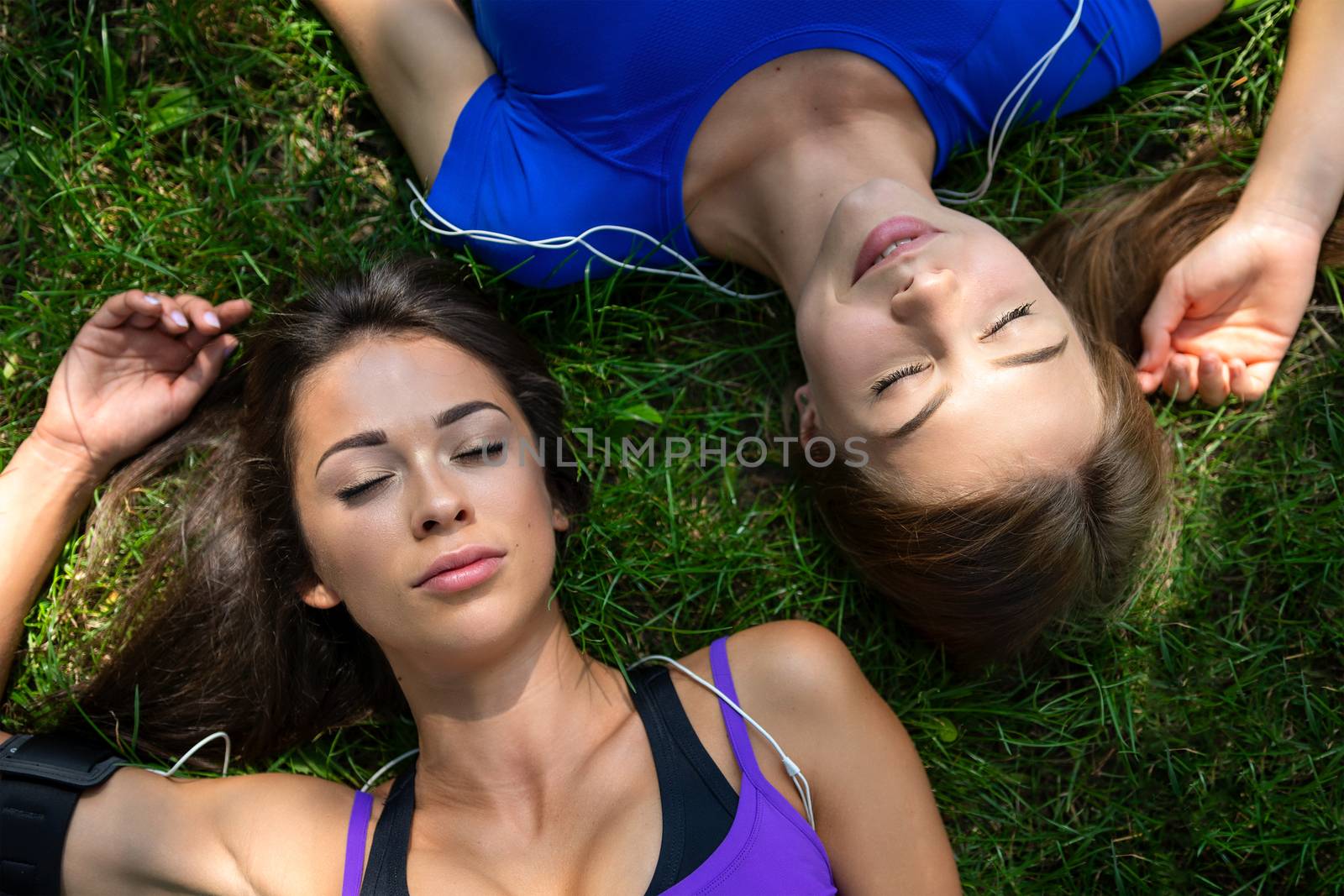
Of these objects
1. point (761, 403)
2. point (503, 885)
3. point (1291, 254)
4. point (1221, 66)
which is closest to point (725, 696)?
point (503, 885)

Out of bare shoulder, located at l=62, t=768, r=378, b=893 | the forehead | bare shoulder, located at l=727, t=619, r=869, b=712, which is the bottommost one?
bare shoulder, located at l=62, t=768, r=378, b=893

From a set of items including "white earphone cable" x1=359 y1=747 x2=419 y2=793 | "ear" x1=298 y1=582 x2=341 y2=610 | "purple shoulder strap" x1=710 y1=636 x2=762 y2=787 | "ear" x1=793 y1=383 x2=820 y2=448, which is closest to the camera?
"purple shoulder strap" x1=710 y1=636 x2=762 y2=787

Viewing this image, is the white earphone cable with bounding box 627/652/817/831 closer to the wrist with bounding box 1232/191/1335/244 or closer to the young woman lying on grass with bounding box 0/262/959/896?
the young woman lying on grass with bounding box 0/262/959/896

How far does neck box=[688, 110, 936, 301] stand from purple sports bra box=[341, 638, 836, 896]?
1.42 m

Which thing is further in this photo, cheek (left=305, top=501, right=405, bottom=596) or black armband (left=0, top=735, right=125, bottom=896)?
black armband (left=0, top=735, right=125, bottom=896)

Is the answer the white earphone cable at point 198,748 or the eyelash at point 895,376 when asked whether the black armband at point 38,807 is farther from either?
the eyelash at point 895,376

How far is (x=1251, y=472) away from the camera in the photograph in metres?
3.46

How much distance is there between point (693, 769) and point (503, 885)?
2.04 feet

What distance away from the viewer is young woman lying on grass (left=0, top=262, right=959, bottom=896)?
275cm

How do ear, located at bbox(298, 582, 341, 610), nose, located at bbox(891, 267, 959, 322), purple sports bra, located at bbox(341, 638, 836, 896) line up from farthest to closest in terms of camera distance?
ear, located at bbox(298, 582, 341, 610) < purple sports bra, located at bbox(341, 638, 836, 896) < nose, located at bbox(891, 267, 959, 322)

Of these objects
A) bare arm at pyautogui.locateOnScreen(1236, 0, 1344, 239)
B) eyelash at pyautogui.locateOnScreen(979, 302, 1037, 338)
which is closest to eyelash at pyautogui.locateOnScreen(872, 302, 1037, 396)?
eyelash at pyautogui.locateOnScreen(979, 302, 1037, 338)

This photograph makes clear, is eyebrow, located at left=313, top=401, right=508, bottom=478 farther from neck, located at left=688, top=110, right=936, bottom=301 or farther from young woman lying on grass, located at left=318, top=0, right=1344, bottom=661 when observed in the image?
neck, located at left=688, top=110, right=936, bottom=301

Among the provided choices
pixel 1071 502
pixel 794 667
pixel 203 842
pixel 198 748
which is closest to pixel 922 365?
pixel 1071 502

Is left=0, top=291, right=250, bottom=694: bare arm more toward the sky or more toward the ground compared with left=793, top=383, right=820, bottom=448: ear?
more toward the sky
